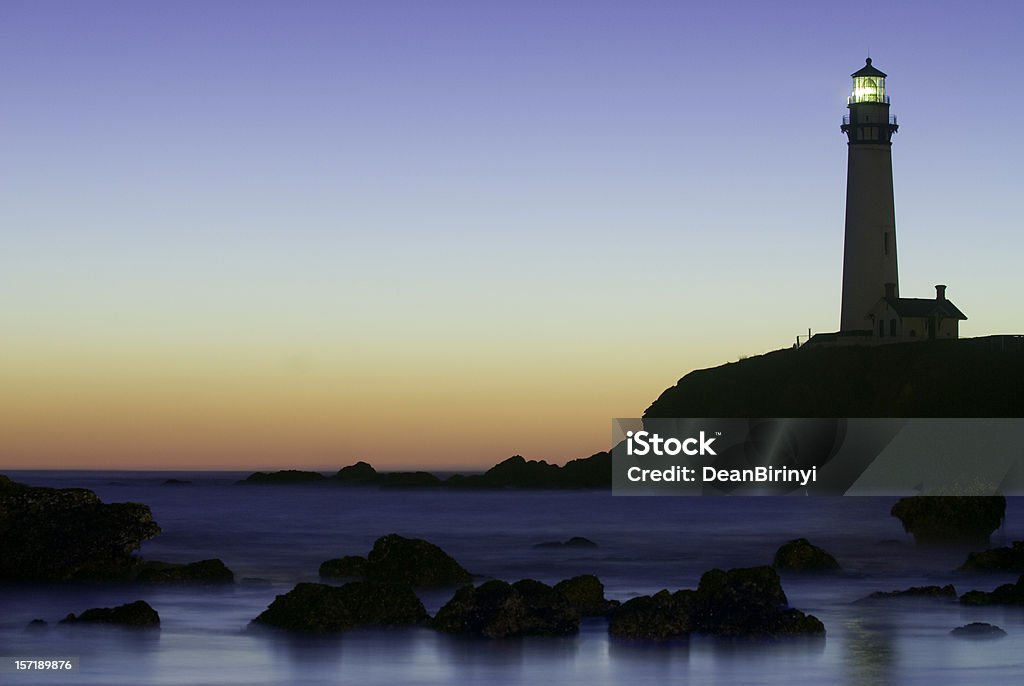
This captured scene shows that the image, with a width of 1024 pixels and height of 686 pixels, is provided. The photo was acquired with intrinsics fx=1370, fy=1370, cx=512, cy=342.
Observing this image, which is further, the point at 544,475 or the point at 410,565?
the point at 544,475

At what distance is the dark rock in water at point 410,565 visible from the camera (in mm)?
20969

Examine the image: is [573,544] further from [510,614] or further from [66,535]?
[510,614]

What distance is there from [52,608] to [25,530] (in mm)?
2422

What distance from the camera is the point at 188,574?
22828mm

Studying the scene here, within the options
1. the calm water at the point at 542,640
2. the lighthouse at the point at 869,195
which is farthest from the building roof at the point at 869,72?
the calm water at the point at 542,640

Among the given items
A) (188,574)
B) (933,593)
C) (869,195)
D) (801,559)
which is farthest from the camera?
(869,195)

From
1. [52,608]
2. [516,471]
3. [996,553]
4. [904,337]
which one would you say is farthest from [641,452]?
[52,608]

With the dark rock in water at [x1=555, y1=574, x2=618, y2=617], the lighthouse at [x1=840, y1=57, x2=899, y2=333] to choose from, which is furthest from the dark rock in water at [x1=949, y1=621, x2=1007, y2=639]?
the lighthouse at [x1=840, y1=57, x2=899, y2=333]

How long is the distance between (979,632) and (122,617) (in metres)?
11.1

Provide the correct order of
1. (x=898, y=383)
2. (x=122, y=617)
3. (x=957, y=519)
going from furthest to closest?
(x=898, y=383)
(x=957, y=519)
(x=122, y=617)

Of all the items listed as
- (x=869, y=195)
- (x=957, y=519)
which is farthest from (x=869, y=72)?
(x=957, y=519)

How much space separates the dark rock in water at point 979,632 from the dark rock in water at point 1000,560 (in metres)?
6.89

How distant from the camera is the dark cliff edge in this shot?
67.5m

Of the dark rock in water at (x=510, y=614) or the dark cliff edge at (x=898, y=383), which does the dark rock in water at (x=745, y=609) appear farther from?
the dark cliff edge at (x=898, y=383)
